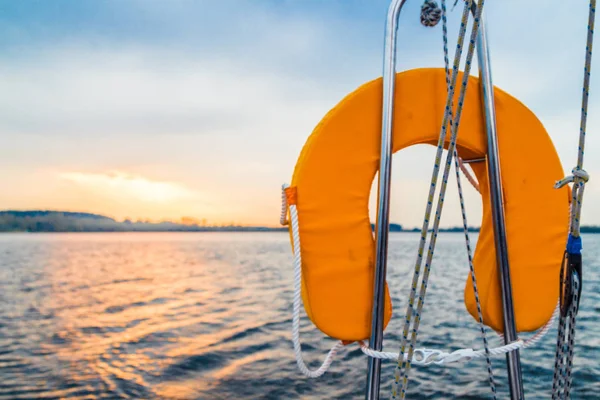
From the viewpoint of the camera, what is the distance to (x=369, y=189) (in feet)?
5.99

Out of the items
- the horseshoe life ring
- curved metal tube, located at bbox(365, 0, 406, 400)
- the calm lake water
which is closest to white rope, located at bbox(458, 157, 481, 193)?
the horseshoe life ring

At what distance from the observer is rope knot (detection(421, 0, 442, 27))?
5.76 feet

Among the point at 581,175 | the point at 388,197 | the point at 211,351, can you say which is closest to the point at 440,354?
A: the point at 388,197

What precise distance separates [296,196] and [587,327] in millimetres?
8122

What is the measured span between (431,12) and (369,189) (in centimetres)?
72

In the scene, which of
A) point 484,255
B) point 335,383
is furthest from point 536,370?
point 484,255

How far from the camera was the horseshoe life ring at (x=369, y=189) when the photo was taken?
1766mm

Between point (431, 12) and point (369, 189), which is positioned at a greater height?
point (431, 12)

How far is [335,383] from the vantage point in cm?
524

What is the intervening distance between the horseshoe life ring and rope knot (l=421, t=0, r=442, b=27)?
18 cm

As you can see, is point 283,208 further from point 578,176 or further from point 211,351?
point 211,351

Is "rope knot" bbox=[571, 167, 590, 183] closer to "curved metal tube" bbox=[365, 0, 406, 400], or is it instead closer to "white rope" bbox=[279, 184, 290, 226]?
"curved metal tube" bbox=[365, 0, 406, 400]

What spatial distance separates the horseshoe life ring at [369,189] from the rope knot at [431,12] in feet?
0.59

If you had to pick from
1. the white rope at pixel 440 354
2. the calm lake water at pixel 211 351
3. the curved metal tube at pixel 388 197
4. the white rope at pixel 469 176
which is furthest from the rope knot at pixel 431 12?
the calm lake water at pixel 211 351
